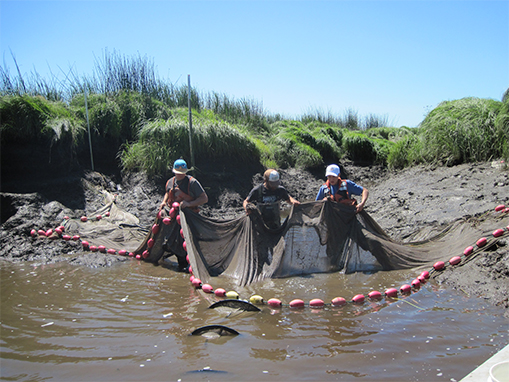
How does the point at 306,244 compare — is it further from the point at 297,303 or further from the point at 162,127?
the point at 162,127

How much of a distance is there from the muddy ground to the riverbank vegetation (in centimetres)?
64

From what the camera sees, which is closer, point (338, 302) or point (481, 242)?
point (338, 302)

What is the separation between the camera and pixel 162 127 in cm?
1232

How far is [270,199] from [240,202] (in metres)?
6.36

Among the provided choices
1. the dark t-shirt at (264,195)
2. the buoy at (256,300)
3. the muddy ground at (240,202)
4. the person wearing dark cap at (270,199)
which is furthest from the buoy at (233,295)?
the muddy ground at (240,202)

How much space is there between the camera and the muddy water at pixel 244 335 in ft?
10.8

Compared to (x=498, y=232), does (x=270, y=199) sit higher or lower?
higher

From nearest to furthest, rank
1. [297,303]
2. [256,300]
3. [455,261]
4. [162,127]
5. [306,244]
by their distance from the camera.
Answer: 1. [297,303]
2. [256,300]
3. [455,261]
4. [306,244]
5. [162,127]

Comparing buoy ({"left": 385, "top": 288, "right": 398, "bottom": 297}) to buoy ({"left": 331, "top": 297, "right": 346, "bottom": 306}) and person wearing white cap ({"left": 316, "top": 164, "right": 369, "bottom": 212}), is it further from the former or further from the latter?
person wearing white cap ({"left": 316, "top": 164, "right": 369, "bottom": 212})

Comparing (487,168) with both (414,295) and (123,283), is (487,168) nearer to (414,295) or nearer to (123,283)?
(414,295)

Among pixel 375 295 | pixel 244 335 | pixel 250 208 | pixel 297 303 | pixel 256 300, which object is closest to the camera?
pixel 244 335

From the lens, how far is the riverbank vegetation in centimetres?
1117

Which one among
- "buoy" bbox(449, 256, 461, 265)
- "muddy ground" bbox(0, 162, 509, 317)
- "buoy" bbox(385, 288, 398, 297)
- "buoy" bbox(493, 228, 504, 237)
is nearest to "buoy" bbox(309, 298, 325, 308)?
"buoy" bbox(385, 288, 398, 297)

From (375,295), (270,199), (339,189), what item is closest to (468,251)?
(375,295)
